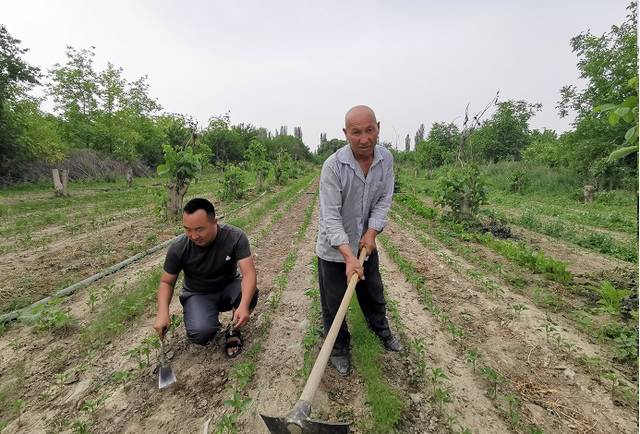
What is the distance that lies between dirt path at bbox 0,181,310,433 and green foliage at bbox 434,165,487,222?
7.26m

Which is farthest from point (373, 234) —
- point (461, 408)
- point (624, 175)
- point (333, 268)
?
point (624, 175)

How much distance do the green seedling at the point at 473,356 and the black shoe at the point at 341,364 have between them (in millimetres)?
1088

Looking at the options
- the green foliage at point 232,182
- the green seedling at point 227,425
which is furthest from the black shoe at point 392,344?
the green foliage at point 232,182

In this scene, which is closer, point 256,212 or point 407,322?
point 407,322

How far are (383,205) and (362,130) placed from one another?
72 cm

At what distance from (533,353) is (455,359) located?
795 mm

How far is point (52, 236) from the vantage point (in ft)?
24.4

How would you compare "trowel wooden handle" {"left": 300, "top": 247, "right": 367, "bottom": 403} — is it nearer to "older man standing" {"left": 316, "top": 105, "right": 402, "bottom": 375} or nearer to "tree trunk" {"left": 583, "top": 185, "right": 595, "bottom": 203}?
"older man standing" {"left": 316, "top": 105, "right": 402, "bottom": 375}

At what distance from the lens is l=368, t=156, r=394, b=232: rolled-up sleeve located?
110 inches

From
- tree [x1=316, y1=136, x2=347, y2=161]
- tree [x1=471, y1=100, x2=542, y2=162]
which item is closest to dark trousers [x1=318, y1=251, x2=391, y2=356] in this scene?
tree [x1=471, y1=100, x2=542, y2=162]

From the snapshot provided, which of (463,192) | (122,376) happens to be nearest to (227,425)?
(122,376)

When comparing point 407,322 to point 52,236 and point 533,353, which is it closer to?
point 533,353

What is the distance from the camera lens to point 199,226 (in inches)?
111

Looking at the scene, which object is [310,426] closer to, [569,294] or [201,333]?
[201,333]
